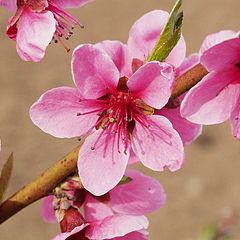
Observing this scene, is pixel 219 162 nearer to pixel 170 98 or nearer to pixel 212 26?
pixel 212 26

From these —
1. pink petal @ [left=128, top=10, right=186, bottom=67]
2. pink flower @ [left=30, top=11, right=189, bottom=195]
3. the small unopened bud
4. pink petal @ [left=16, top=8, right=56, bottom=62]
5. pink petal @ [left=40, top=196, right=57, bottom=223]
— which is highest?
pink petal @ [left=16, top=8, right=56, bottom=62]

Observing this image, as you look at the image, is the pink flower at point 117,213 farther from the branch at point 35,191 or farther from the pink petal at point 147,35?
the pink petal at point 147,35

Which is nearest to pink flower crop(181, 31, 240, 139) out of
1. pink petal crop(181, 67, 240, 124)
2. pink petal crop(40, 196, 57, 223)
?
pink petal crop(181, 67, 240, 124)

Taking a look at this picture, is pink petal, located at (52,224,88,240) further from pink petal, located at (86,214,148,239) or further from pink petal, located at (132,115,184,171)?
pink petal, located at (132,115,184,171)

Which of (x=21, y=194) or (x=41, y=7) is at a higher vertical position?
(x=41, y=7)

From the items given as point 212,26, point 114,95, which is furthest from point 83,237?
point 212,26

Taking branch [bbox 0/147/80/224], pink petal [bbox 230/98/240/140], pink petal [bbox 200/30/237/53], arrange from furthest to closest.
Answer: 1. branch [bbox 0/147/80/224]
2. pink petal [bbox 230/98/240/140]
3. pink petal [bbox 200/30/237/53]

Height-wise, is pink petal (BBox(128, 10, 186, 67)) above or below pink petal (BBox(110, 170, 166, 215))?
above
